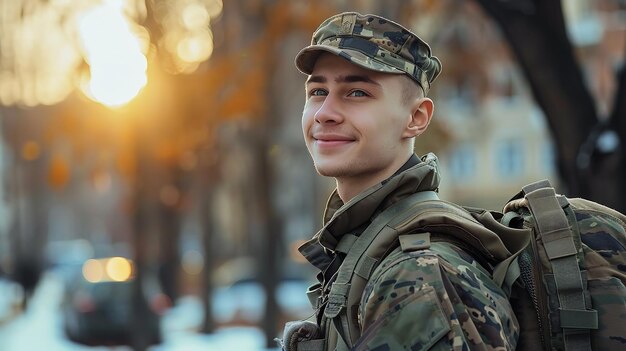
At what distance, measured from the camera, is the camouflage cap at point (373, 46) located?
258 cm

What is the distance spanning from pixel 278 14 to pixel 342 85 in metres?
11.2

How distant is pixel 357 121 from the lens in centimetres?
264

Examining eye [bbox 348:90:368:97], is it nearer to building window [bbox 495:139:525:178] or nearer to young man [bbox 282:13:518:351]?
young man [bbox 282:13:518:351]

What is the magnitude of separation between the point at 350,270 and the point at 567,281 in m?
0.55

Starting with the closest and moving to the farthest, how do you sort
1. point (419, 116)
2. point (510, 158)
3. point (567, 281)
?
point (567, 281), point (419, 116), point (510, 158)

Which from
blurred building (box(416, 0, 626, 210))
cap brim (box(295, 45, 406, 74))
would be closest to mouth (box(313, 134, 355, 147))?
cap brim (box(295, 45, 406, 74))

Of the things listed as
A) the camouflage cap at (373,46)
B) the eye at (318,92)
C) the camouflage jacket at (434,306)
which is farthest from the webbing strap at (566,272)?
the eye at (318,92)

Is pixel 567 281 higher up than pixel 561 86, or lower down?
lower down

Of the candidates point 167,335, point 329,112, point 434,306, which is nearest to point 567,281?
point 434,306

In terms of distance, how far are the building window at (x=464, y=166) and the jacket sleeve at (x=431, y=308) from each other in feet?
139

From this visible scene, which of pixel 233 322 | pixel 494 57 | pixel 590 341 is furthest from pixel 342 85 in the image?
pixel 233 322

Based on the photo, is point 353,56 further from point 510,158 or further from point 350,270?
point 510,158

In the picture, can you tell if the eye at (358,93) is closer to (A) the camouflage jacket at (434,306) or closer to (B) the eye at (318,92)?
(B) the eye at (318,92)

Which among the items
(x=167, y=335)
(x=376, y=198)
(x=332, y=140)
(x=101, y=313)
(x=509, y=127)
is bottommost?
(x=167, y=335)
